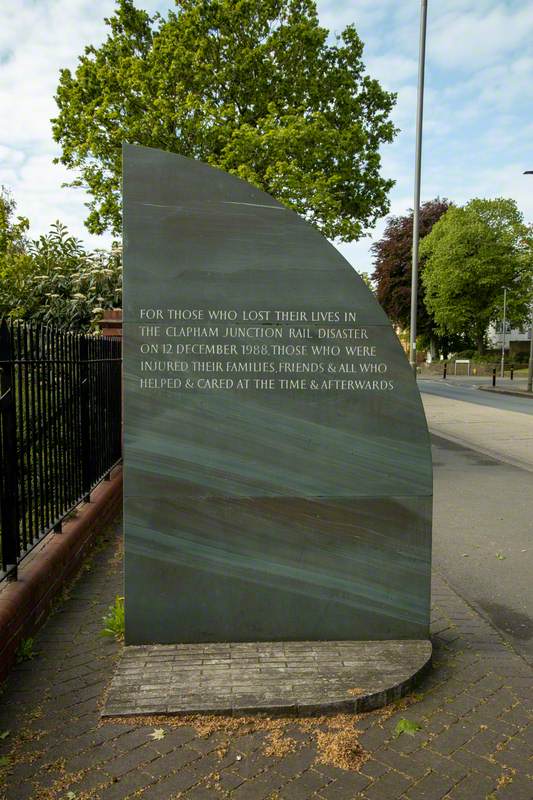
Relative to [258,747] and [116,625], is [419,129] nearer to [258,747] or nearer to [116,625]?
[116,625]

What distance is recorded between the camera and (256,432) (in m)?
3.69

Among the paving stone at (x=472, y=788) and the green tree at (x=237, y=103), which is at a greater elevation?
the green tree at (x=237, y=103)

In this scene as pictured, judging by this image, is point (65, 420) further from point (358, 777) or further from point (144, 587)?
point (358, 777)

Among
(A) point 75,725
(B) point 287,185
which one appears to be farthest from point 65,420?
(B) point 287,185

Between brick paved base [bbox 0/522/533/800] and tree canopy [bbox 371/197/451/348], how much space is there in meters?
54.4

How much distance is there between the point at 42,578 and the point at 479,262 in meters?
52.5

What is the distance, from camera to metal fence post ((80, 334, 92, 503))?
587 cm

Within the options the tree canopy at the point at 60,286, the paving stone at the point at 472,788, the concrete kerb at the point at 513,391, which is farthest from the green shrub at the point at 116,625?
the concrete kerb at the point at 513,391

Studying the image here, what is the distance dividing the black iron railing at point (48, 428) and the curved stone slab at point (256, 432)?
0.77 m

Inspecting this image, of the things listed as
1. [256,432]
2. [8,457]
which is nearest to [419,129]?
[256,432]

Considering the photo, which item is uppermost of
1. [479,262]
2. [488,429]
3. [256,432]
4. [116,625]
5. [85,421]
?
[479,262]

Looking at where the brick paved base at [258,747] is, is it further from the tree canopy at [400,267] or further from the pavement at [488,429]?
the tree canopy at [400,267]

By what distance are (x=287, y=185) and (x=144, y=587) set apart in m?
14.4

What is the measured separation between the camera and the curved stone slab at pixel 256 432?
11.9ft
